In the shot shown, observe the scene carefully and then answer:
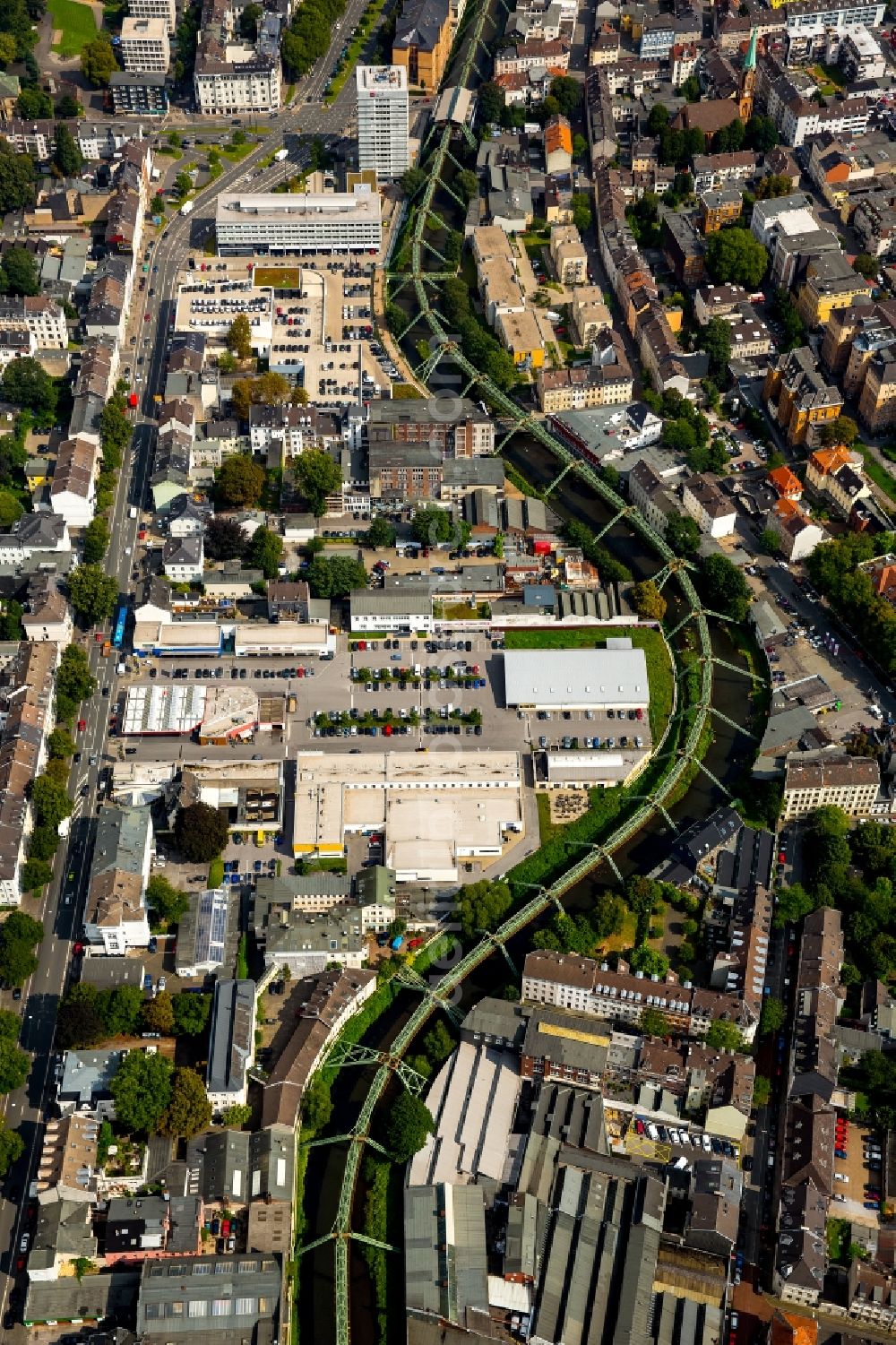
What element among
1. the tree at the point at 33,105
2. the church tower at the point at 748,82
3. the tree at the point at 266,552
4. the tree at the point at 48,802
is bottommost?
the tree at the point at 48,802

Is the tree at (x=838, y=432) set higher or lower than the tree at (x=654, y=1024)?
higher

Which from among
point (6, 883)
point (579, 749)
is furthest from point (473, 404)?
point (6, 883)

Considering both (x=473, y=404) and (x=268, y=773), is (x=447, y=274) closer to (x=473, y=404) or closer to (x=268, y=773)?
(x=473, y=404)

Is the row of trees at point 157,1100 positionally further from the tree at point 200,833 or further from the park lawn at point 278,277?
the park lawn at point 278,277

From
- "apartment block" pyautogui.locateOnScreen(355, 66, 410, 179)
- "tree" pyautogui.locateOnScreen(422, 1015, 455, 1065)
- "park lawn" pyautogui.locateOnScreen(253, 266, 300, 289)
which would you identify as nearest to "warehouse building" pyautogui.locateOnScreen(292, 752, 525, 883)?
"tree" pyautogui.locateOnScreen(422, 1015, 455, 1065)

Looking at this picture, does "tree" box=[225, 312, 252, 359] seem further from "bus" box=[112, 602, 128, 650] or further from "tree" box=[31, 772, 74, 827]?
"tree" box=[31, 772, 74, 827]

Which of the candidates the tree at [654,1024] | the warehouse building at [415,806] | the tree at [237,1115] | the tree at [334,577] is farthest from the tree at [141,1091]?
the tree at [334,577]

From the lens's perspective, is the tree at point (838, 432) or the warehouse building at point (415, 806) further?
the tree at point (838, 432)

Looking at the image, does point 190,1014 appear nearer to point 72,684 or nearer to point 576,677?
point 72,684
